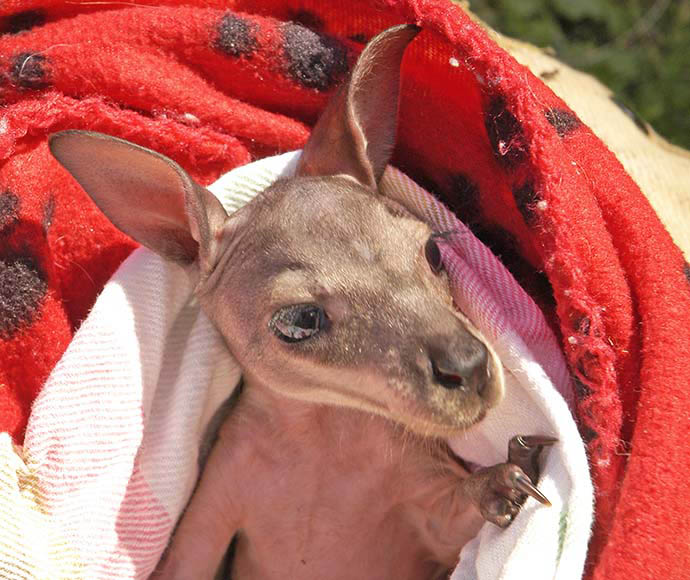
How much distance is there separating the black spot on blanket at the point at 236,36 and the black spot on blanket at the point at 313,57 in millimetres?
106

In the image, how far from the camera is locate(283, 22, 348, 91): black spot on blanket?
275 centimetres

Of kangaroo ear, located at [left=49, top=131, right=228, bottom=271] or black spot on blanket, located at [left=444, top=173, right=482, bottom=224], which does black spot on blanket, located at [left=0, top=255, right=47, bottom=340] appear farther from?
black spot on blanket, located at [left=444, top=173, right=482, bottom=224]

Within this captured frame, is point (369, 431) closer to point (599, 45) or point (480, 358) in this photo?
point (480, 358)

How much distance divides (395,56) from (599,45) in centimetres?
250

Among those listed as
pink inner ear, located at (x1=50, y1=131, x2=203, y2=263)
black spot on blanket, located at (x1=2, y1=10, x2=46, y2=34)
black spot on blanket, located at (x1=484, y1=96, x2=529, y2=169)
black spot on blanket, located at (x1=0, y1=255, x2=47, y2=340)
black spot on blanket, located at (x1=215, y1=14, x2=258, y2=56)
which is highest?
black spot on blanket, located at (x1=484, y1=96, x2=529, y2=169)

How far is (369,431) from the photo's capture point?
2.56 m

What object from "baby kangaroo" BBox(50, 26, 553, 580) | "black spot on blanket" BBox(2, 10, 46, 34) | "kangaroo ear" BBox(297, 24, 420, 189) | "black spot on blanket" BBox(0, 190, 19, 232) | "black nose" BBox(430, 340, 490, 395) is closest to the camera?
"black nose" BBox(430, 340, 490, 395)

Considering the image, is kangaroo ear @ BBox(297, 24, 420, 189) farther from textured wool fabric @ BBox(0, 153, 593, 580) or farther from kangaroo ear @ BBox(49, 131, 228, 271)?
kangaroo ear @ BBox(49, 131, 228, 271)

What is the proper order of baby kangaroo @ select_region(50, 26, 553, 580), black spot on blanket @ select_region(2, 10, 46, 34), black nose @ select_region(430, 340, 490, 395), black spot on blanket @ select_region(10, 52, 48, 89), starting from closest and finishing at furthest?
black nose @ select_region(430, 340, 490, 395) < baby kangaroo @ select_region(50, 26, 553, 580) < black spot on blanket @ select_region(10, 52, 48, 89) < black spot on blanket @ select_region(2, 10, 46, 34)

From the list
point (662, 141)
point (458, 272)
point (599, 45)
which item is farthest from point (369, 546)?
point (599, 45)

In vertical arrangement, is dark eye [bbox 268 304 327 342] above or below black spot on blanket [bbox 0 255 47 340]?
above

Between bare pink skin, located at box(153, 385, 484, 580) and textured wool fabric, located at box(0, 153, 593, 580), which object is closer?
textured wool fabric, located at box(0, 153, 593, 580)

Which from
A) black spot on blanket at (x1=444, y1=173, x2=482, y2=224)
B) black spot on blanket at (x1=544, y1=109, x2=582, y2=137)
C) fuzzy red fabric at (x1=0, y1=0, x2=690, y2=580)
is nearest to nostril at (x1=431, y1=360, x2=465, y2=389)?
fuzzy red fabric at (x1=0, y1=0, x2=690, y2=580)

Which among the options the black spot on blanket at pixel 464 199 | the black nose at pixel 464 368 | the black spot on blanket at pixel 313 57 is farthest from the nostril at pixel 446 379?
the black spot on blanket at pixel 313 57
